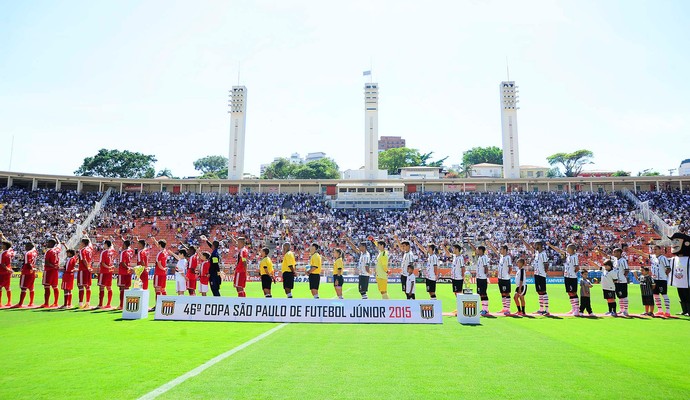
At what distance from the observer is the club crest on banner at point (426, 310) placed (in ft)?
36.2

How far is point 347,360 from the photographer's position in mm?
6785

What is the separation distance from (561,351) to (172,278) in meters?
33.3

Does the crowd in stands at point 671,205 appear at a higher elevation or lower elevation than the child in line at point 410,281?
higher

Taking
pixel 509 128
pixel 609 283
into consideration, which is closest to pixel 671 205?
pixel 509 128

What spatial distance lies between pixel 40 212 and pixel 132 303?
42.1 metres

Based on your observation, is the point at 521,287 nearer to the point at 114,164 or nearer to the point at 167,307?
the point at 167,307

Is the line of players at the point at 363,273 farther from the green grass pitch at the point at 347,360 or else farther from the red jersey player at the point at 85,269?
the green grass pitch at the point at 347,360

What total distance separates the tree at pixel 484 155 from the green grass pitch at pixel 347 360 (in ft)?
325

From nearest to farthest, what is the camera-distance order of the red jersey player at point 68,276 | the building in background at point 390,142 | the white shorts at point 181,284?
1. the red jersey player at point 68,276
2. the white shorts at point 181,284
3. the building in background at point 390,142

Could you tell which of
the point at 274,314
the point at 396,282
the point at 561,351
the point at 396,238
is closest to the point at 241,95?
the point at 396,238

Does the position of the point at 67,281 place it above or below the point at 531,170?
below

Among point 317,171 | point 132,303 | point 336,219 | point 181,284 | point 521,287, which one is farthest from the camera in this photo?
point 317,171

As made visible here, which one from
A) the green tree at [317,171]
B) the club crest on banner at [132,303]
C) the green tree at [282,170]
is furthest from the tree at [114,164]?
the club crest on banner at [132,303]

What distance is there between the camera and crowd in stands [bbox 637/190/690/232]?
4310 cm
